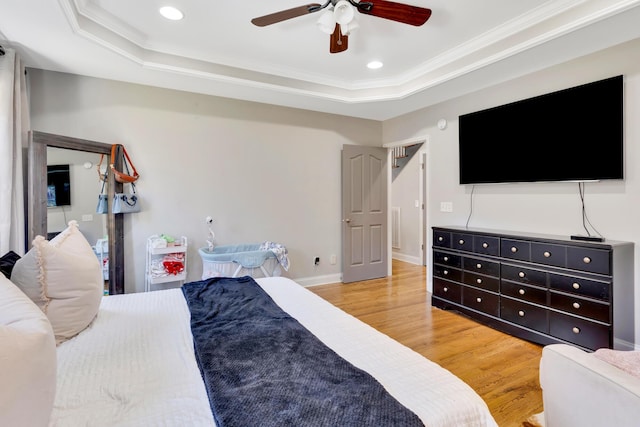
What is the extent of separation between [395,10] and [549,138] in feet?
6.45

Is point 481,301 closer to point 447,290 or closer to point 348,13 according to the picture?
point 447,290

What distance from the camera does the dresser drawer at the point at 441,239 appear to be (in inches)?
137

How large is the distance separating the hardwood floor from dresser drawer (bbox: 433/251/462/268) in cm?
54

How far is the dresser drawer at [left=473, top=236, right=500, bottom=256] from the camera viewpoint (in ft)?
9.86

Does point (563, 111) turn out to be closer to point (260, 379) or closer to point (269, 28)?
point (269, 28)

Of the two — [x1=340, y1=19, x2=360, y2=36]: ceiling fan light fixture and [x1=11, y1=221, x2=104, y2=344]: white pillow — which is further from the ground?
[x1=340, y1=19, x2=360, y2=36]: ceiling fan light fixture

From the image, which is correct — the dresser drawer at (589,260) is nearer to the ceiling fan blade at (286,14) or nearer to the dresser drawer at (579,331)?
the dresser drawer at (579,331)

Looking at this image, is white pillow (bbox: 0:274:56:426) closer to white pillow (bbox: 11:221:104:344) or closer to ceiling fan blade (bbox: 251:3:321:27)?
white pillow (bbox: 11:221:104:344)

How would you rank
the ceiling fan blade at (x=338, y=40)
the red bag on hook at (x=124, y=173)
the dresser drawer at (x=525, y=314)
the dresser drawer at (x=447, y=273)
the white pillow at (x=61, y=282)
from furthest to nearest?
the dresser drawer at (x=447, y=273), the red bag on hook at (x=124, y=173), the dresser drawer at (x=525, y=314), the ceiling fan blade at (x=338, y=40), the white pillow at (x=61, y=282)

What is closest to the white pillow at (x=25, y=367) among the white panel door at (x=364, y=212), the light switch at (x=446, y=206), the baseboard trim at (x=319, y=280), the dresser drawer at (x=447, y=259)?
the dresser drawer at (x=447, y=259)

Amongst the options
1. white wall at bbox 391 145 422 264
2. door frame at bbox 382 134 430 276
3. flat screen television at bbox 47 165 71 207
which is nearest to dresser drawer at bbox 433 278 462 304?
door frame at bbox 382 134 430 276

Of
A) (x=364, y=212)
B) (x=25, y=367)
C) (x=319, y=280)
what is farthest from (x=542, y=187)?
(x=25, y=367)

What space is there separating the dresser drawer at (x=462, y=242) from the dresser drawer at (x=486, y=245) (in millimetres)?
48

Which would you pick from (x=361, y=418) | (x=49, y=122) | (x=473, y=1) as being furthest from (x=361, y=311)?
(x=49, y=122)
